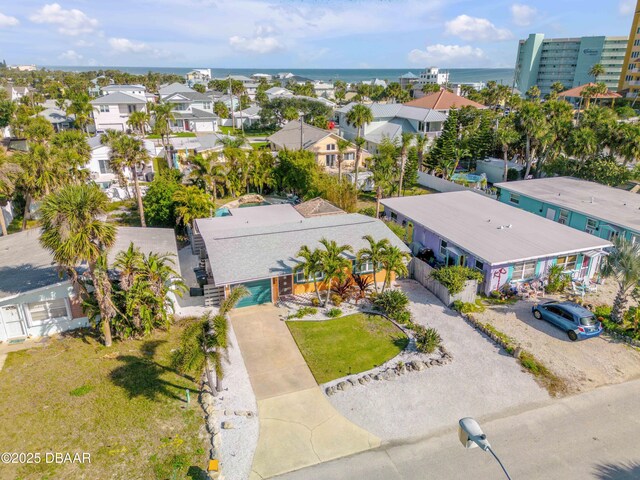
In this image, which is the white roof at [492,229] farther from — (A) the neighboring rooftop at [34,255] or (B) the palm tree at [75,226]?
(B) the palm tree at [75,226]

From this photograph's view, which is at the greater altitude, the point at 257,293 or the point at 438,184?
the point at 438,184

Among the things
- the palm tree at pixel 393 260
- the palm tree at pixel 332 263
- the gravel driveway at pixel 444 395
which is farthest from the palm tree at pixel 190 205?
the gravel driveway at pixel 444 395

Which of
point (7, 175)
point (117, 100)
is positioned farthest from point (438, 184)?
point (117, 100)

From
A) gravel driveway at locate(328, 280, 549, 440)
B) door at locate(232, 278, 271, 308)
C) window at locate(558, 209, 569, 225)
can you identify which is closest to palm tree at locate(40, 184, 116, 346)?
door at locate(232, 278, 271, 308)

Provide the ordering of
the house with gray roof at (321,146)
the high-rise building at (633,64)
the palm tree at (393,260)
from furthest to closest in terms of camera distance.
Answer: the high-rise building at (633,64), the house with gray roof at (321,146), the palm tree at (393,260)

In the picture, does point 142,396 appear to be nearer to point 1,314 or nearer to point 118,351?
point 118,351

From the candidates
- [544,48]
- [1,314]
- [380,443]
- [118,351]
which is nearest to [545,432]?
[380,443]

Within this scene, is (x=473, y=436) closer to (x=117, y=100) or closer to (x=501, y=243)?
(x=501, y=243)
